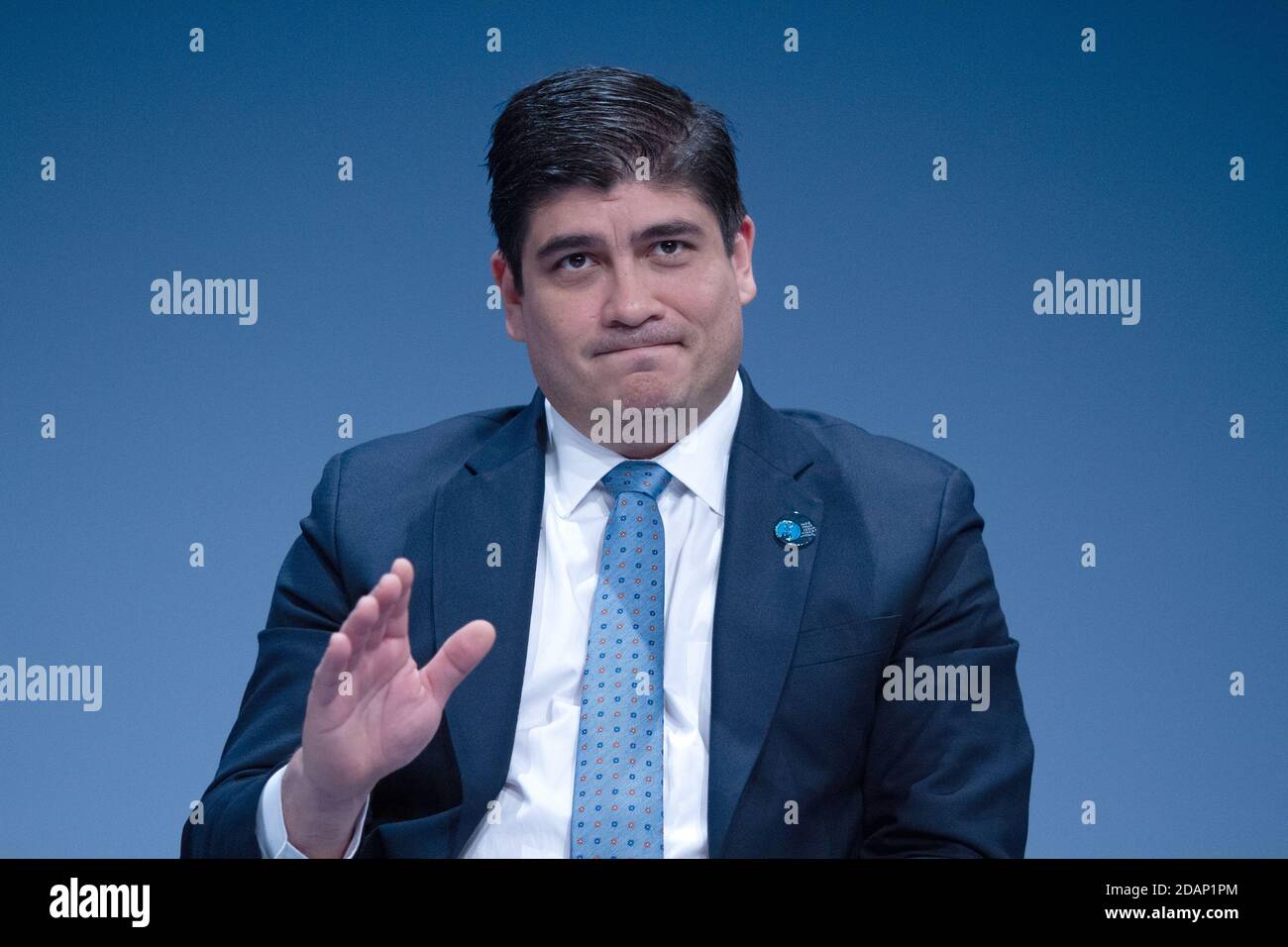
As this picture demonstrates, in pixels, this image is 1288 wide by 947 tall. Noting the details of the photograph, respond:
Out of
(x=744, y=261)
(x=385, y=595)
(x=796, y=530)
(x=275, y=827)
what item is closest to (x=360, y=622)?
(x=385, y=595)

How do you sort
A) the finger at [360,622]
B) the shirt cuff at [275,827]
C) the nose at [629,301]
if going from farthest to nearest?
1. the nose at [629,301]
2. the shirt cuff at [275,827]
3. the finger at [360,622]

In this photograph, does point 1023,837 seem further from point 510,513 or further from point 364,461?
point 364,461

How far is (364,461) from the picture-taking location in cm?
246

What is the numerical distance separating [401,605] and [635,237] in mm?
692

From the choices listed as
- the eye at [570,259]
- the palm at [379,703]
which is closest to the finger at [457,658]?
the palm at [379,703]

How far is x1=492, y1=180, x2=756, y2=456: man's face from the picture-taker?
2285mm

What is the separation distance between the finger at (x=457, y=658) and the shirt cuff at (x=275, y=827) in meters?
0.22

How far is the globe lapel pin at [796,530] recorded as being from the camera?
7.51 ft

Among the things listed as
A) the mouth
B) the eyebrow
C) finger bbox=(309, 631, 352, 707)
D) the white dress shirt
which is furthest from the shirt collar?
finger bbox=(309, 631, 352, 707)

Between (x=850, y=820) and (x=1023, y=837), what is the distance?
0.27m

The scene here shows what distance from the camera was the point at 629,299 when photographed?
7.43 ft

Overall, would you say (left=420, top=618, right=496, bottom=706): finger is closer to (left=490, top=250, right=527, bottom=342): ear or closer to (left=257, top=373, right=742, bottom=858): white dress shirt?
(left=257, top=373, right=742, bottom=858): white dress shirt

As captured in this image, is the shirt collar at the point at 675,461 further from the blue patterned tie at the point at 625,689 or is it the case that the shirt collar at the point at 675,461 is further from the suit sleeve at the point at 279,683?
the suit sleeve at the point at 279,683
